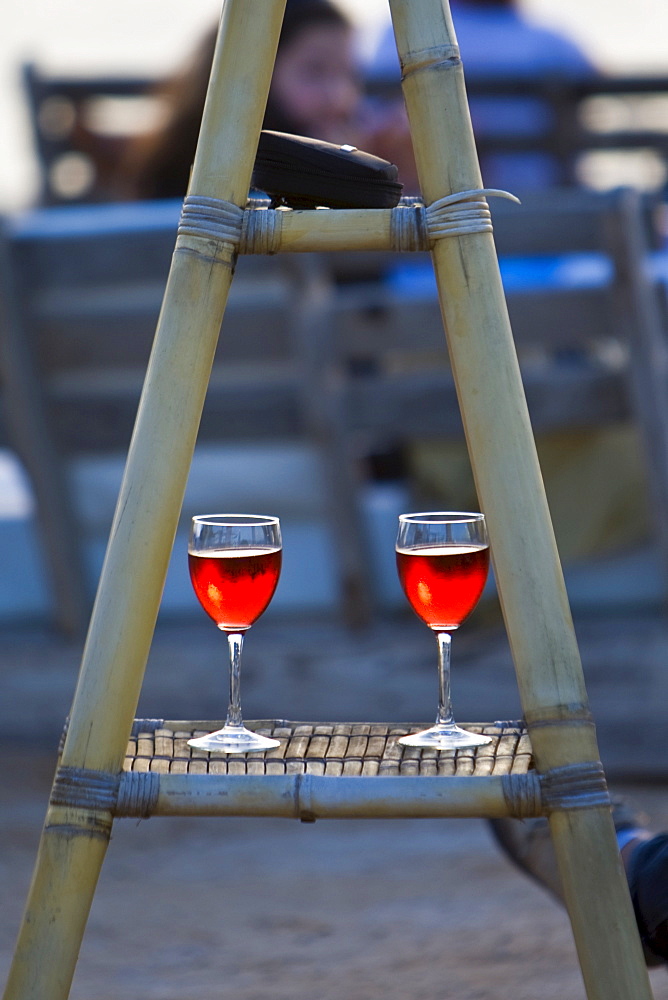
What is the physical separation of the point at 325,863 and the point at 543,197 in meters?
1.26

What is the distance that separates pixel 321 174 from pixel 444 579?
0.33m

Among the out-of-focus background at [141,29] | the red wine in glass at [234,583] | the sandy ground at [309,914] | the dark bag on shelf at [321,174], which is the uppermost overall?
the out-of-focus background at [141,29]

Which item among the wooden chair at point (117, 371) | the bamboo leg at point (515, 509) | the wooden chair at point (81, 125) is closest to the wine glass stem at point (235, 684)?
the bamboo leg at point (515, 509)

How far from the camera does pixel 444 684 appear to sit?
1030 millimetres

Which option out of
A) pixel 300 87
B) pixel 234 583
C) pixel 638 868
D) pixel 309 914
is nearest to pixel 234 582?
pixel 234 583

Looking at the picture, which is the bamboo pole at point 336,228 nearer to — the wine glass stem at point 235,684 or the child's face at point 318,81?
the wine glass stem at point 235,684

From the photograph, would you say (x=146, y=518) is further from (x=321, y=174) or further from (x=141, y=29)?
(x=141, y=29)

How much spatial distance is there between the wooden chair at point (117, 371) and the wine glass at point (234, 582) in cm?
131

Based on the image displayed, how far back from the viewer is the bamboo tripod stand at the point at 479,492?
89 cm

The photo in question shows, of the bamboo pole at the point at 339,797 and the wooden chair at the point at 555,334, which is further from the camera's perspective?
the wooden chair at the point at 555,334

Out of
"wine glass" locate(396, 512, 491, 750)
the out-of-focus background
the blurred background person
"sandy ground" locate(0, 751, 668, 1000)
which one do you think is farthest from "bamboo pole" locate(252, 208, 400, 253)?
the out-of-focus background

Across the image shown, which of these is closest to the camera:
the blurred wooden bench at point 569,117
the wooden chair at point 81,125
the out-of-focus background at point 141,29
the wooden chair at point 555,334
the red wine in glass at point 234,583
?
the red wine in glass at point 234,583

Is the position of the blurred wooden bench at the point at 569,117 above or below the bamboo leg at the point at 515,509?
above

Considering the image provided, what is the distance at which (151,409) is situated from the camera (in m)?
0.93
